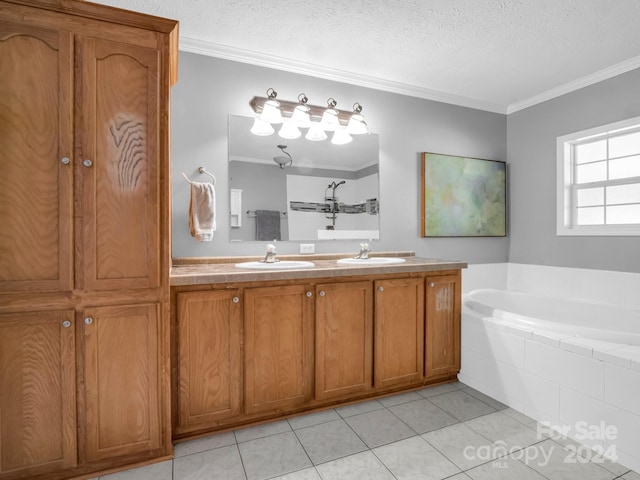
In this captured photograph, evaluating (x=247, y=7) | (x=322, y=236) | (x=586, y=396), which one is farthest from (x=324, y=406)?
(x=247, y=7)

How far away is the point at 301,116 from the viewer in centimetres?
260

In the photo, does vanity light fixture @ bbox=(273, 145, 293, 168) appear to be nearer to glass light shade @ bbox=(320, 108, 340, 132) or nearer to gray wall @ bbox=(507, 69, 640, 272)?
glass light shade @ bbox=(320, 108, 340, 132)

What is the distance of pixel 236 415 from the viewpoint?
75.6 inches

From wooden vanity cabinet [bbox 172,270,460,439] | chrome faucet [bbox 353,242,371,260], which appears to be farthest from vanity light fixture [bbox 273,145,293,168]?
wooden vanity cabinet [bbox 172,270,460,439]

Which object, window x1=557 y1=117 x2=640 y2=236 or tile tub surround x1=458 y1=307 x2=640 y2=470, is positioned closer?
tile tub surround x1=458 y1=307 x2=640 y2=470

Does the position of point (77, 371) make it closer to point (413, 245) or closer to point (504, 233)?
point (413, 245)

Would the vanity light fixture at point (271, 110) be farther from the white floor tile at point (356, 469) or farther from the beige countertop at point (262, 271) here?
the white floor tile at point (356, 469)

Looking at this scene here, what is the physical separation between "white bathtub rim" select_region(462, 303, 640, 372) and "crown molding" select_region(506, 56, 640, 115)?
2178 millimetres

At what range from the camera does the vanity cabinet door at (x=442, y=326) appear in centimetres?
243

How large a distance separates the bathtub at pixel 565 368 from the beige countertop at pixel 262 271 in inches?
21.2

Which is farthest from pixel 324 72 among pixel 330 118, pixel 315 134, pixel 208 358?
pixel 208 358

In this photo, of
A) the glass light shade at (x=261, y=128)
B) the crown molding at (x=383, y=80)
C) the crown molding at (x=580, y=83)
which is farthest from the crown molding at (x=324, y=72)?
the glass light shade at (x=261, y=128)

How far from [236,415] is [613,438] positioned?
188 centimetres

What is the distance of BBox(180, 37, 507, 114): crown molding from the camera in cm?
240
